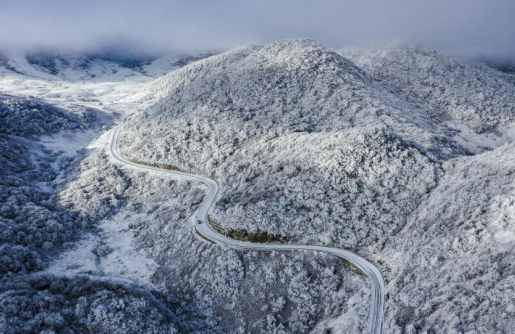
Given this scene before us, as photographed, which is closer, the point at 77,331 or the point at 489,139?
the point at 77,331

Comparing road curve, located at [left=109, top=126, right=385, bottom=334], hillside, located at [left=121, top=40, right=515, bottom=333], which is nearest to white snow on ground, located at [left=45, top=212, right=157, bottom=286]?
road curve, located at [left=109, top=126, right=385, bottom=334]

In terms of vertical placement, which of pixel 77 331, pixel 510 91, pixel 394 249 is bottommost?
pixel 77 331

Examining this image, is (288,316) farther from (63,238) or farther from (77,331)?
(63,238)

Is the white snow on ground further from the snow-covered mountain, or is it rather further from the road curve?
the road curve

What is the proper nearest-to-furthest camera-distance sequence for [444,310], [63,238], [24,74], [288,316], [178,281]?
[444,310] → [288,316] → [178,281] → [63,238] → [24,74]

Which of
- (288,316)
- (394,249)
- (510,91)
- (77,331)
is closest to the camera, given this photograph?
(77,331)

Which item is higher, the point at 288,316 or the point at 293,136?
the point at 293,136

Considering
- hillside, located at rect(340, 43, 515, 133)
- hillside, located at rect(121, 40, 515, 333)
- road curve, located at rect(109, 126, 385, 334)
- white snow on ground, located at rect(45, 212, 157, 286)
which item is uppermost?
hillside, located at rect(340, 43, 515, 133)

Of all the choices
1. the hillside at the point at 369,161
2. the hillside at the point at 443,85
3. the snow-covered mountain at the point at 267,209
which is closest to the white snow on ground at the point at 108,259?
the snow-covered mountain at the point at 267,209

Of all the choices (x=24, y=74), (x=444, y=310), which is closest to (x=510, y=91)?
(x=444, y=310)
